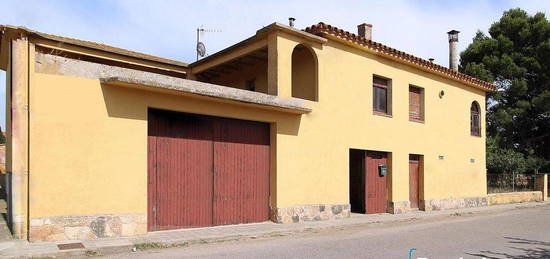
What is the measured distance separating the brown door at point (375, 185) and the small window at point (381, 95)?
4.70 ft

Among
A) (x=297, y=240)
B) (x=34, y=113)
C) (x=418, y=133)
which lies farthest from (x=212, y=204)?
(x=418, y=133)

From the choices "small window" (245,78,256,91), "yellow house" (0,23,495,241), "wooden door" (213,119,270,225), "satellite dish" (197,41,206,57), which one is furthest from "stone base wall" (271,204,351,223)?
"satellite dish" (197,41,206,57)

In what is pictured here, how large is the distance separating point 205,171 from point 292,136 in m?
2.60

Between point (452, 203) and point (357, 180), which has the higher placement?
point (357, 180)

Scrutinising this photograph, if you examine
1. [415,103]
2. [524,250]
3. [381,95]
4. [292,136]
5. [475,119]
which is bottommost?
[524,250]

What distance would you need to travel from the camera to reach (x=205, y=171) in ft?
35.9

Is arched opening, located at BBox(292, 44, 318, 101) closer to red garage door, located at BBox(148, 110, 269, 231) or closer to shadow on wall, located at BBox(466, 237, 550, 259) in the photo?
red garage door, located at BBox(148, 110, 269, 231)

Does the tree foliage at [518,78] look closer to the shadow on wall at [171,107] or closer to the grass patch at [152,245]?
the shadow on wall at [171,107]

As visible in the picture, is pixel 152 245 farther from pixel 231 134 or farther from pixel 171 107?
pixel 231 134

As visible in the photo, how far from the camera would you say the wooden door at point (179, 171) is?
1012 cm

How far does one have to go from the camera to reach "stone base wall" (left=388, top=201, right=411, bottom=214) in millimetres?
15312

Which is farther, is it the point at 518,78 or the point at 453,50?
the point at 518,78

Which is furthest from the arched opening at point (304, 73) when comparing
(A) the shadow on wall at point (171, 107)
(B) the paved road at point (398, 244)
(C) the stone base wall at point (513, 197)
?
(C) the stone base wall at point (513, 197)

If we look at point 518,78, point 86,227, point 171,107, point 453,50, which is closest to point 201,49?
point 171,107
